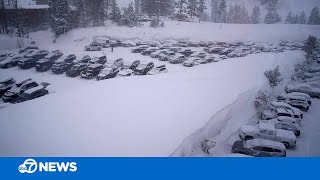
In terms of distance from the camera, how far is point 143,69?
11.8 metres

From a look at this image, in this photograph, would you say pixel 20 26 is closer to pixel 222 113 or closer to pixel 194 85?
pixel 194 85

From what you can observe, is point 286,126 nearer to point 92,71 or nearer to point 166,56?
point 166,56

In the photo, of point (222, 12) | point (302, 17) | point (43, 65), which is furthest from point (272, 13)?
point (43, 65)

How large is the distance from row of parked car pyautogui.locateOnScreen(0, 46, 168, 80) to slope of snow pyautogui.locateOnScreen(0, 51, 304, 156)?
0.30 m

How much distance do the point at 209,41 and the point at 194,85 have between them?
249cm

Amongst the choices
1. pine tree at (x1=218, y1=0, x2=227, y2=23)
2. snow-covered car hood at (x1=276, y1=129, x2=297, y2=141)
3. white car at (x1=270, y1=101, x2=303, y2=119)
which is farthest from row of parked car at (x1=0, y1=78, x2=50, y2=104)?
white car at (x1=270, y1=101, x2=303, y2=119)

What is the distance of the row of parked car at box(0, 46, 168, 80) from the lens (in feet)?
29.6

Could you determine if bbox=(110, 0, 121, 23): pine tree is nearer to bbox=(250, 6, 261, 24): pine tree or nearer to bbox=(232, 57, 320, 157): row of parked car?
bbox=(250, 6, 261, 24): pine tree

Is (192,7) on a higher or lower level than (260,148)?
higher

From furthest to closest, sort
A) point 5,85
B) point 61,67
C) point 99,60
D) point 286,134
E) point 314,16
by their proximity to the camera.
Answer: point 99,60 → point 314,16 → point 61,67 → point 286,134 → point 5,85

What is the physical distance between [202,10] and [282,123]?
17.5 ft

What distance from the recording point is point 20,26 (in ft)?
Answer: 29.9

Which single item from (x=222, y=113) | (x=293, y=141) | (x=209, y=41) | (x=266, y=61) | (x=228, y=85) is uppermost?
(x=209, y=41)
